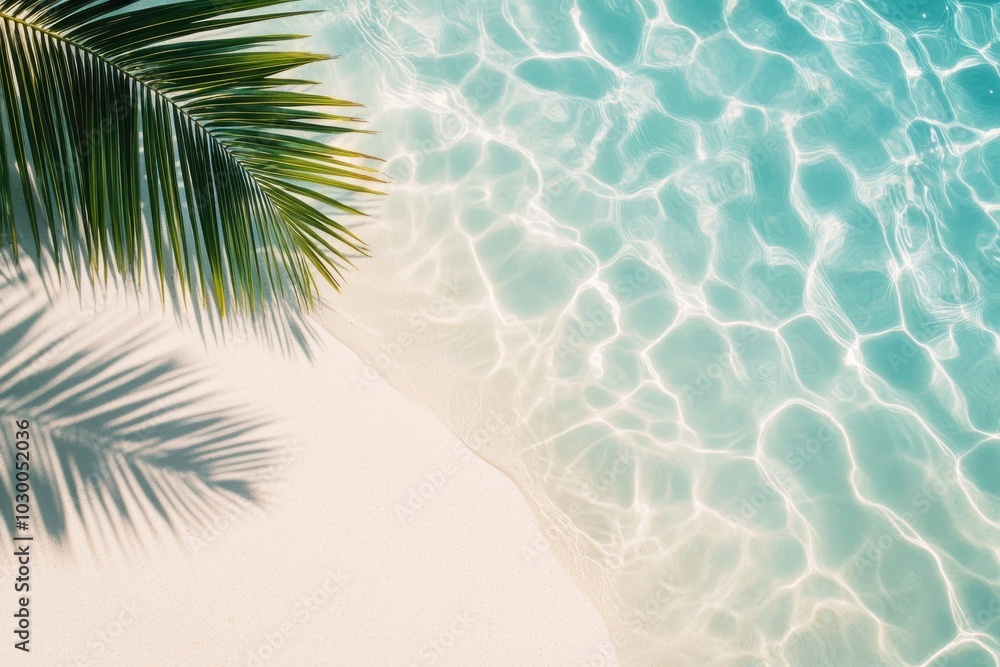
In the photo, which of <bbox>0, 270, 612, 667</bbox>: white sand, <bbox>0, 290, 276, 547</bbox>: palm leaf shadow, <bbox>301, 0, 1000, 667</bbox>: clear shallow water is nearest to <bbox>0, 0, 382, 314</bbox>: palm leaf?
<bbox>0, 290, 276, 547</bbox>: palm leaf shadow

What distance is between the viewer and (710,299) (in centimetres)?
414

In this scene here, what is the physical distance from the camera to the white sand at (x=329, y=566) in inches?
127

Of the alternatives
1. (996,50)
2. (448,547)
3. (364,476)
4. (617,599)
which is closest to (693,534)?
(617,599)

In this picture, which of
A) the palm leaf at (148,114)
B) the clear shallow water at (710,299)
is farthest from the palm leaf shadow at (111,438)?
the palm leaf at (148,114)

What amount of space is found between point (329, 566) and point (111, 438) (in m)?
1.19

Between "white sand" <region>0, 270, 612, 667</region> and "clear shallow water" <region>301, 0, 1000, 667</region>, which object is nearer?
"white sand" <region>0, 270, 612, 667</region>

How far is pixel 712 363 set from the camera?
4.04 m

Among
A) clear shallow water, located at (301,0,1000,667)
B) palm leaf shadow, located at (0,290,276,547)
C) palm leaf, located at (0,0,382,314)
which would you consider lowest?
clear shallow water, located at (301,0,1000,667)

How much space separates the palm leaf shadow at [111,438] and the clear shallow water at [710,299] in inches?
35.2

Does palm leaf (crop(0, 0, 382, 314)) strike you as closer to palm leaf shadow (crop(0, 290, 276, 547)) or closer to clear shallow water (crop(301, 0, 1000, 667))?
palm leaf shadow (crop(0, 290, 276, 547))

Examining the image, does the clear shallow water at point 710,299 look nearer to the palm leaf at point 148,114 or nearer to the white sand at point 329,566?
the white sand at point 329,566

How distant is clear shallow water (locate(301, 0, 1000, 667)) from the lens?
378 cm

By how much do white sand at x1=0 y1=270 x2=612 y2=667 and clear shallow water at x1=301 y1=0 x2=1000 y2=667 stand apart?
0.63ft

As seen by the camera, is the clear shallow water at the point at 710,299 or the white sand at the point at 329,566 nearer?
the white sand at the point at 329,566
